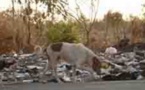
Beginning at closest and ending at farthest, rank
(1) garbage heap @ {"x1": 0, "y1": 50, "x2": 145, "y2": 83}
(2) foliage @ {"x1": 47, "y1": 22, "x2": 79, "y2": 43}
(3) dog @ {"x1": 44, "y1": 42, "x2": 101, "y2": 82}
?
1. (3) dog @ {"x1": 44, "y1": 42, "x2": 101, "y2": 82}
2. (1) garbage heap @ {"x1": 0, "y1": 50, "x2": 145, "y2": 83}
3. (2) foliage @ {"x1": 47, "y1": 22, "x2": 79, "y2": 43}

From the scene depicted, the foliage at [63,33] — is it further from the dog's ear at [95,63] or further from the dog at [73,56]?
the dog at [73,56]

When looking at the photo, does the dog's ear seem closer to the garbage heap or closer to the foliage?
the garbage heap

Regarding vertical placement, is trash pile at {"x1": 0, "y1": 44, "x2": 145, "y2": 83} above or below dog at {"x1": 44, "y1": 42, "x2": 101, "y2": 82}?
below

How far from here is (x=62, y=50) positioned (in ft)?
46.3

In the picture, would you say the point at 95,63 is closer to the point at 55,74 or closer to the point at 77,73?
the point at 55,74

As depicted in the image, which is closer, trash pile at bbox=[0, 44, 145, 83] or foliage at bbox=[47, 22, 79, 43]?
trash pile at bbox=[0, 44, 145, 83]

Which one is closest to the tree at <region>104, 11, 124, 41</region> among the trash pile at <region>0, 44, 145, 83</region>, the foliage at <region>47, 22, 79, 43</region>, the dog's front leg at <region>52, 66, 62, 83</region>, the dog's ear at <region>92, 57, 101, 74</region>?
the foliage at <region>47, 22, 79, 43</region>

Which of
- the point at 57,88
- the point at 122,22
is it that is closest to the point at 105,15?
the point at 122,22

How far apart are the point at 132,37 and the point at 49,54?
73.8 feet

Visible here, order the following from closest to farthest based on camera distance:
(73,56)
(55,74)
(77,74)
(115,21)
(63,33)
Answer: (73,56) < (55,74) < (77,74) < (63,33) < (115,21)

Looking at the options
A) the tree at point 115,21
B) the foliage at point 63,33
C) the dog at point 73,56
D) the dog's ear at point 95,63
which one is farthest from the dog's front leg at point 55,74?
the tree at point 115,21

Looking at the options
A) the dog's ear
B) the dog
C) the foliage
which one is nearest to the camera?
the dog

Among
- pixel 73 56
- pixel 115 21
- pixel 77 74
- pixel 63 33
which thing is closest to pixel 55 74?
A: pixel 73 56

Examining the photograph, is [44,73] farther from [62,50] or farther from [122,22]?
[122,22]
